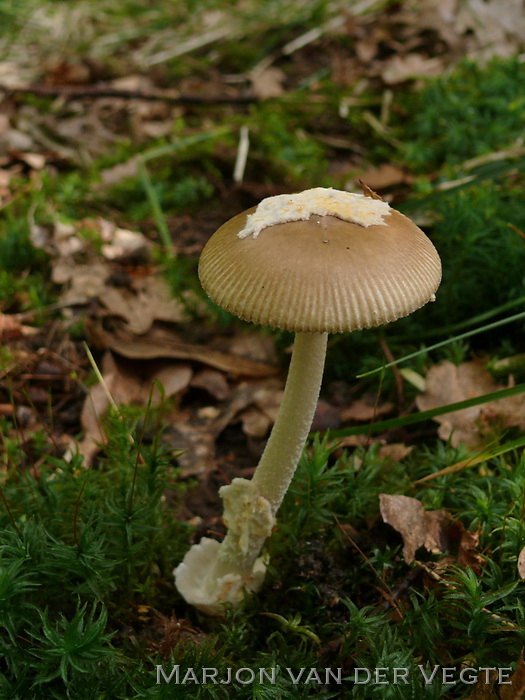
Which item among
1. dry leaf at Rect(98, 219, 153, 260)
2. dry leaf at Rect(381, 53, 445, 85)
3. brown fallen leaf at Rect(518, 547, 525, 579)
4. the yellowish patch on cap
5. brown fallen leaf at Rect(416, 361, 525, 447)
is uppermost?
the yellowish patch on cap

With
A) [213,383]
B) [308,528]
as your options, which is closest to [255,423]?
[213,383]

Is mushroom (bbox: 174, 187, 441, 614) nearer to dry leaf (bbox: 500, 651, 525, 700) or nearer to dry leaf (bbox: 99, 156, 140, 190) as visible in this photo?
dry leaf (bbox: 500, 651, 525, 700)

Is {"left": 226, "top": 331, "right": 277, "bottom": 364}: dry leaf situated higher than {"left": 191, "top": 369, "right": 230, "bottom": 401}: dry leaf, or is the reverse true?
{"left": 226, "top": 331, "right": 277, "bottom": 364}: dry leaf

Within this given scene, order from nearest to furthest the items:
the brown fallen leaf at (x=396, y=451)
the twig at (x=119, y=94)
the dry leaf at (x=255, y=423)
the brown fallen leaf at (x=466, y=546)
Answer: the brown fallen leaf at (x=466, y=546) < the brown fallen leaf at (x=396, y=451) < the dry leaf at (x=255, y=423) < the twig at (x=119, y=94)

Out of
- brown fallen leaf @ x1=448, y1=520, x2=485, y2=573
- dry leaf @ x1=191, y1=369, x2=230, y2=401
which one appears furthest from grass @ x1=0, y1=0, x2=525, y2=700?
dry leaf @ x1=191, y1=369, x2=230, y2=401

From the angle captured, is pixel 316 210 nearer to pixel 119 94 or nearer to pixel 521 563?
pixel 521 563

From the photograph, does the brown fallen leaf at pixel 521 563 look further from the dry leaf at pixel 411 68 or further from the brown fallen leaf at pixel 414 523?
the dry leaf at pixel 411 68

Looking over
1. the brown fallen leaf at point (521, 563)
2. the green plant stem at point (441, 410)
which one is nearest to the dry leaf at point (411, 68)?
the green plant stem at point (441, 410)

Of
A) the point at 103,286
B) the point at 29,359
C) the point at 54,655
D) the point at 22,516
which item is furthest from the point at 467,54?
the point at 54,655
